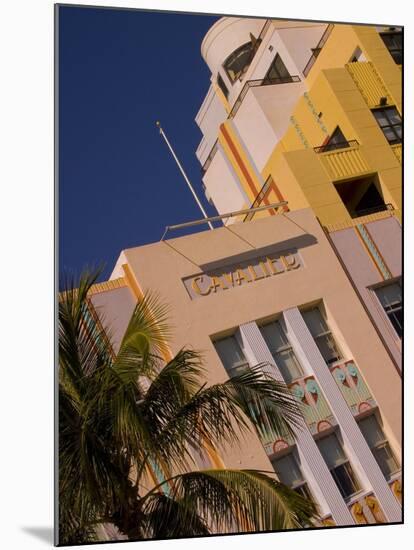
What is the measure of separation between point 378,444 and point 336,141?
4.21 m

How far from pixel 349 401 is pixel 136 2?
490cm

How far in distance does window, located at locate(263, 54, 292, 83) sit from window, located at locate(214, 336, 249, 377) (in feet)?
13.7

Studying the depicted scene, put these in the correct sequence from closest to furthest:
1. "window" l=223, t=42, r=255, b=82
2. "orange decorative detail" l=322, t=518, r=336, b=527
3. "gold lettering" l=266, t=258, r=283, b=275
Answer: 1. "orange decorative detail" l=322, t=518, r=336, b=527
2. "gold lettering" l=266, t=258, r=283, b=275
3. "window" l=223, t=42, r=255, b=82

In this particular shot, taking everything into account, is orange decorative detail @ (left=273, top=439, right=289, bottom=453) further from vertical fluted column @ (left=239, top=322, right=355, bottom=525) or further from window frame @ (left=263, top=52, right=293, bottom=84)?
window frame @ (left=263, top=52, right=293, bottom=84)

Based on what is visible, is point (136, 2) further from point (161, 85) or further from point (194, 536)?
point (194, 536)

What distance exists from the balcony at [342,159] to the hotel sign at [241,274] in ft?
5.20

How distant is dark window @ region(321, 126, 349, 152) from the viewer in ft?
38.4

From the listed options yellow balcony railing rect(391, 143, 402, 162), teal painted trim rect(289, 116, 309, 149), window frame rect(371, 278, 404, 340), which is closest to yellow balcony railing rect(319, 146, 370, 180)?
teal painted trim rect(289, 116, 309, 149)

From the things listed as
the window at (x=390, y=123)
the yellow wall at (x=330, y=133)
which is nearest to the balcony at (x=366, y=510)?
the yellow wall at (x=330, y=133)

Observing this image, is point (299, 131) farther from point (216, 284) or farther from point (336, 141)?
point (216, 284)

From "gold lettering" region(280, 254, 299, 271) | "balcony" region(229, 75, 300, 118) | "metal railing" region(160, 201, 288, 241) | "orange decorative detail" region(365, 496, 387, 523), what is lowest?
"orange decorative detail" region(365, 496, 387, 523)

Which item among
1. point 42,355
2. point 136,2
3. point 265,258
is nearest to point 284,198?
point 265,258

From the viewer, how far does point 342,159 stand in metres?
11.7

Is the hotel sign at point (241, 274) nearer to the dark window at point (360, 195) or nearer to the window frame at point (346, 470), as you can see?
the dark window at point (360, 195)
